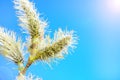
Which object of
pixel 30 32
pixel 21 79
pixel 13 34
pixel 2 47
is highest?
pixel 30 32

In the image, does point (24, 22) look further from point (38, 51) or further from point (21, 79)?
point (21, 79)

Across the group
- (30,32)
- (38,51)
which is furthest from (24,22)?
(38,51)

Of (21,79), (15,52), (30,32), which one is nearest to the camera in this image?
(21,79)

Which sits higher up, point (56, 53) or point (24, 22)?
point (24, 22)

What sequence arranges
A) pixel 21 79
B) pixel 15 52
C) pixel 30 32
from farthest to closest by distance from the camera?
pixel 30 32, pixel 15 52, pixel 21 79

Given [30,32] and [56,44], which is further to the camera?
[30,32]

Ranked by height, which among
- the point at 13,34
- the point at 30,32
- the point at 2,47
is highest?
the point at 30,32

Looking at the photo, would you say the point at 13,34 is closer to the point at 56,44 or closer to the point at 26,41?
the point at 26,41

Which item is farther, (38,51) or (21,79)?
(38,51)

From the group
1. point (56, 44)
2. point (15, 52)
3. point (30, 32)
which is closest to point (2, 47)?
Result: point (15, 52)
